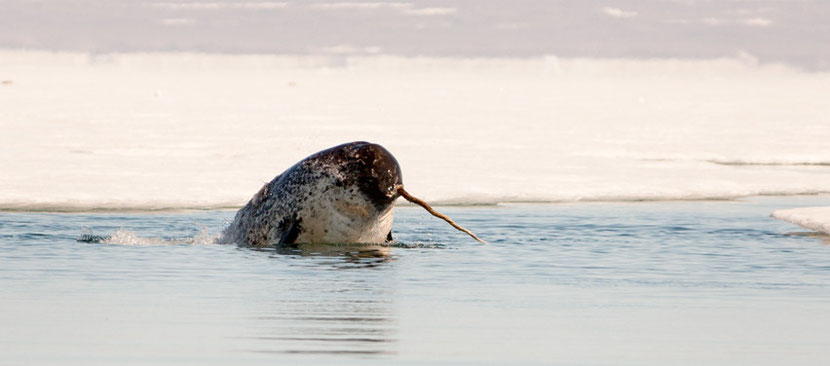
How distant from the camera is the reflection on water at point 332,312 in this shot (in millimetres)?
6098

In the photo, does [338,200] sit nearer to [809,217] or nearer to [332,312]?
[332,312]

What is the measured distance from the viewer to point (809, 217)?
45.1ft

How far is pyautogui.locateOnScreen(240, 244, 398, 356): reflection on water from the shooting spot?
6098 millimetres

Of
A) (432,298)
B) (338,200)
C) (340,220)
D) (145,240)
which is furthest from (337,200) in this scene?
(432,298)

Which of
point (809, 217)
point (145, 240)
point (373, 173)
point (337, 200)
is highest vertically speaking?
point (373, 173)

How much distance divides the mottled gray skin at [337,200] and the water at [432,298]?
1.43 feet

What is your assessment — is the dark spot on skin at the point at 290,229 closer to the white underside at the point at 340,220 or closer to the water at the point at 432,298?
the white underside at the point at 340,220

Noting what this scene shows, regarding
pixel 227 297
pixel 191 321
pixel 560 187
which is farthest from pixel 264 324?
pixel 560 187

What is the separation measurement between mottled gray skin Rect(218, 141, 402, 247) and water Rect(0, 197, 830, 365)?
0.44m

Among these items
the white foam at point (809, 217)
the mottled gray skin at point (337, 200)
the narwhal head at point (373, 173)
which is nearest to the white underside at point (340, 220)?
the mottled gray skin at point (337, 200)

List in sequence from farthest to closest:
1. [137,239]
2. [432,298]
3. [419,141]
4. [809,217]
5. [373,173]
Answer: [419,141] → [809,217] → [137,239] → [373,173] → [432,298]

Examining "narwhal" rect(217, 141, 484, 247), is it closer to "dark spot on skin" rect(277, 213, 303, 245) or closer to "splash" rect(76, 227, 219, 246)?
"dark spot on skin" rect(277, 213, 303, 245)

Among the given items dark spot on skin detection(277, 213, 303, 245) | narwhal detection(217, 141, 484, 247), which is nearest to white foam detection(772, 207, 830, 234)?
narwhal detection(217, 141, 484, 247)

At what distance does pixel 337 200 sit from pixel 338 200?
0.04 feet
